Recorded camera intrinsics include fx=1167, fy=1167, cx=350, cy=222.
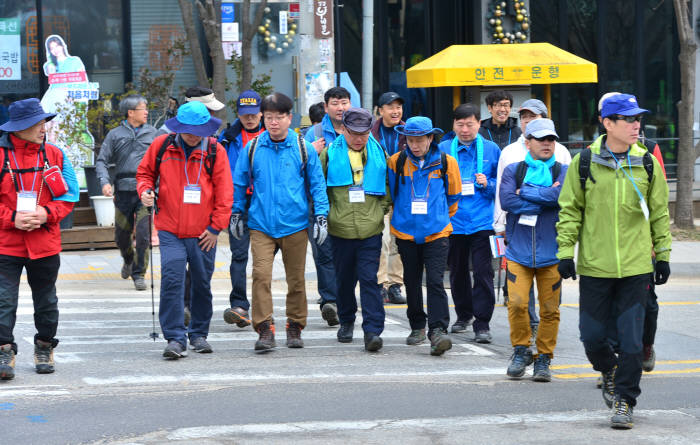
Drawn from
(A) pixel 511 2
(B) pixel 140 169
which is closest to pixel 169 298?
(B) pixel 140 169

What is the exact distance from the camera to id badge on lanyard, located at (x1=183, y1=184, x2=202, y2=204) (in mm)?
8844

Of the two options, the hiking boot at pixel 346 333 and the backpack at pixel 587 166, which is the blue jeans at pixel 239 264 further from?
the backpack at pixel 587 166

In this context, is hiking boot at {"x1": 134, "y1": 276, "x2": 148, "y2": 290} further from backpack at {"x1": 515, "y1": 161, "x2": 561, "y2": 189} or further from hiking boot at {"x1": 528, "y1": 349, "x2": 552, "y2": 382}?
hiking boot at {"x1": 528, "y1": 349, "x2": 552, "y2": 382}

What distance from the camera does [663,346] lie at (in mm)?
9922

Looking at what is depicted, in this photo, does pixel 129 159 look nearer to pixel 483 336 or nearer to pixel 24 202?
pixel 24 202

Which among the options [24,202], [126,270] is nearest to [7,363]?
[24,202]

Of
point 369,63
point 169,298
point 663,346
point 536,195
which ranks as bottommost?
point 663,346

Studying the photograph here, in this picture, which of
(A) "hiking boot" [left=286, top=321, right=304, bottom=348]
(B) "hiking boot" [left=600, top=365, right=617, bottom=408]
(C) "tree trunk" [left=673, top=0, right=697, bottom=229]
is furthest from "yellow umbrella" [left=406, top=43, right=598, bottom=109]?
(B) "hiking boot" [left=600, top=365, right=617, bottom=408]

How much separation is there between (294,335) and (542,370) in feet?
7.20

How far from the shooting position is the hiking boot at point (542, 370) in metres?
8.27

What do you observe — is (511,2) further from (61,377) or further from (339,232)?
(61,377)

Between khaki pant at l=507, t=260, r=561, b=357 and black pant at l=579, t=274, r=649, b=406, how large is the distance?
1.11 meters

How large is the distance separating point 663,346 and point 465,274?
1785 millimetres

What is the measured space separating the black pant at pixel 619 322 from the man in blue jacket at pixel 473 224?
2678 mm
